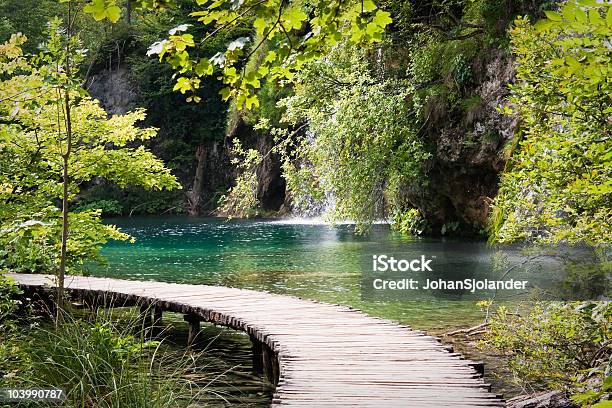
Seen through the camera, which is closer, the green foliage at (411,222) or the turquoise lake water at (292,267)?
the turquoise lake water at (292,267)

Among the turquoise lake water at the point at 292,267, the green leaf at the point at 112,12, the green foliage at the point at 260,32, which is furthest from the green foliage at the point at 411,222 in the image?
the green leaf at the point at 112,12

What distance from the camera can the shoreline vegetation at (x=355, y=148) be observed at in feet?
12.9

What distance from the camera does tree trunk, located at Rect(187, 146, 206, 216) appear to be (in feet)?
137

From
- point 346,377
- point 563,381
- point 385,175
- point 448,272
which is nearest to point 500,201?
point 563,381

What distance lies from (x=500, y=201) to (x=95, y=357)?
4.91 m

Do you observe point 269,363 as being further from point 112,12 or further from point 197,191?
point 197,191

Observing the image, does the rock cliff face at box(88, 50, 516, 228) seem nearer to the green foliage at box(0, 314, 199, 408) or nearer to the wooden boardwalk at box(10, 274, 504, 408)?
the wooden boardwalk at box(10, 274, 504, 408)

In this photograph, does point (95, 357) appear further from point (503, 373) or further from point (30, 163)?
point (503, 373)

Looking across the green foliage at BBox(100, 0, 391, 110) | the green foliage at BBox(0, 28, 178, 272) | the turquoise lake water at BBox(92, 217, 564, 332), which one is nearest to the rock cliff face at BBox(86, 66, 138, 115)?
the turquoise lake water at BBox(92, 217, 564, 332)

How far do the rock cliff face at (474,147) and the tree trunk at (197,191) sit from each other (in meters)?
23.4

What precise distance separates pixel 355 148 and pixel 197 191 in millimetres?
27488

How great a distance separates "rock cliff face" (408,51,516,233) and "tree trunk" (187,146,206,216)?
23.4 metres

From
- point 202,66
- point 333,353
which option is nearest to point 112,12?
point 202,66

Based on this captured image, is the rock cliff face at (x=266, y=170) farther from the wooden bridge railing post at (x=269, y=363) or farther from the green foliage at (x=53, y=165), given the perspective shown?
the wooden bridge railing post at (x=269, y=363)
